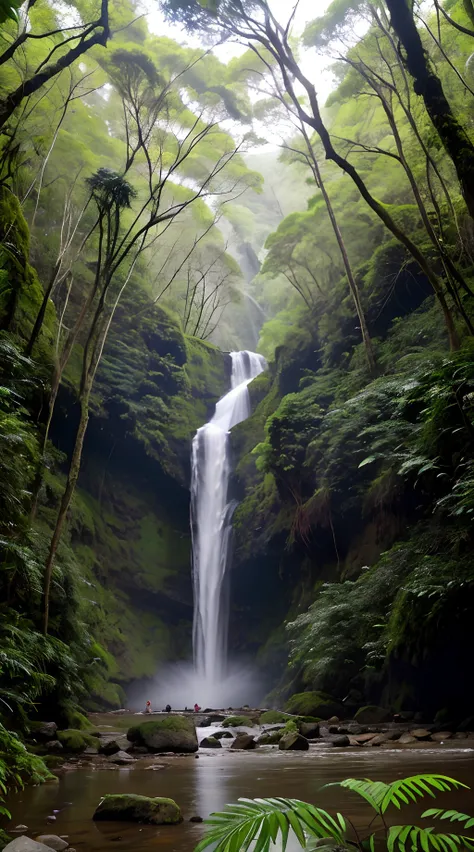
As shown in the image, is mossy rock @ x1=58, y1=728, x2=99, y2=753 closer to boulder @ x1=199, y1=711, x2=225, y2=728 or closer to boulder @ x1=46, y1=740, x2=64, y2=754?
boulder @ x1=46, y1=740, x2=64, y2=754

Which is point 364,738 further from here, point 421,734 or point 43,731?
point 43,731

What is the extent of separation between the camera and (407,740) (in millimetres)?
7078

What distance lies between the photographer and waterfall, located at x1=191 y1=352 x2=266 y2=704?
1930 centimetres

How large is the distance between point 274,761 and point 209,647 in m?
13.6

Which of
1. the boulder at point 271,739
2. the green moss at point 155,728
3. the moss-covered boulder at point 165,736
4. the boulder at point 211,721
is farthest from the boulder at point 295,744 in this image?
the boulder at point 211,721

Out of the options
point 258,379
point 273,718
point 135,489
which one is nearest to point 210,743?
point 273,718

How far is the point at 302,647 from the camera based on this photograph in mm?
10688

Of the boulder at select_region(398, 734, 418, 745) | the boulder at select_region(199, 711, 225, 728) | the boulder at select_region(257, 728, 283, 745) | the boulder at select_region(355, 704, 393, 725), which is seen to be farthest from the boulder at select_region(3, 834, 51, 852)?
the boulder at select_region(199, 711, 225, 728)

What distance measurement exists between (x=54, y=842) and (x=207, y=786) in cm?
220

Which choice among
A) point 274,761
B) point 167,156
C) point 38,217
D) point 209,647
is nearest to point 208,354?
point 167,156

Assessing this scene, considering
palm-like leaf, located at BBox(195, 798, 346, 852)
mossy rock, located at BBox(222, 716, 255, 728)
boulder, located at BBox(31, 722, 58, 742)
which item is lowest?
mossy rock, located at BBox(222, 716, 255, 728)

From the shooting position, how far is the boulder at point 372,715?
9.19m

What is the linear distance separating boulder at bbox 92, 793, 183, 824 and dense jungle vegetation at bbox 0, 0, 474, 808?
0.73m

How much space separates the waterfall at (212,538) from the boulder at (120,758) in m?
11.4
